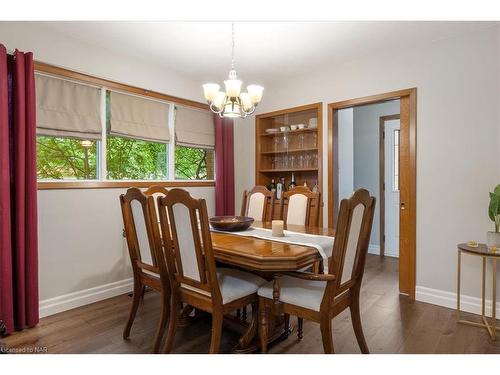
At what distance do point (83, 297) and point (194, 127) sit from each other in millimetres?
2314

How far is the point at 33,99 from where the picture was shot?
7.94ft

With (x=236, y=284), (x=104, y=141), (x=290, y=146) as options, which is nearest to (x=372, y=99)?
(x=290, y=146)

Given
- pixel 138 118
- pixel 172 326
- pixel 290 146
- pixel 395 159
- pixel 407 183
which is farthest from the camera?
pixel 395 159

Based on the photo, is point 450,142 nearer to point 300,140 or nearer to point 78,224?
point 300,140

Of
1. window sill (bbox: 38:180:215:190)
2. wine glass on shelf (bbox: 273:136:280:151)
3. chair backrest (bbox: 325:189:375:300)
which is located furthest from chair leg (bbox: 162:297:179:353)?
wine glass on shelf (bbox: 273:136:280:151)

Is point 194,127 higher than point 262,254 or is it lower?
higher

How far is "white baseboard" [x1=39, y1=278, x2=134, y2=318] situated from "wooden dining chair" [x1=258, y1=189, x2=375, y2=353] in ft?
6.28

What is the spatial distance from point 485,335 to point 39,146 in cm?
394

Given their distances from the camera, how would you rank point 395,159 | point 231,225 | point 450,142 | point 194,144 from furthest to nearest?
point 395,159
point 194,144
point 450,142
point 231,225

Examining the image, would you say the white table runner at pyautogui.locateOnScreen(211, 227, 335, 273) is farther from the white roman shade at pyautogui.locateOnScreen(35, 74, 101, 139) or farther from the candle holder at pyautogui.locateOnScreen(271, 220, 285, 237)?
the white roman shade at pyautogui.locateOnScreen(35, 74, 101, 139)

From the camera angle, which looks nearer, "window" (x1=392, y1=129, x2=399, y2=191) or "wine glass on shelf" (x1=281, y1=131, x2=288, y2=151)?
"wine glass on shelf" (x1=281, y1=131, x2=288, y2=151)

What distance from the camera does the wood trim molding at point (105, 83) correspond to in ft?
8.79

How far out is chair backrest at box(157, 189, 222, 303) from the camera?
5.49 ft

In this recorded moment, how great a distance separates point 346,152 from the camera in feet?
15.8
